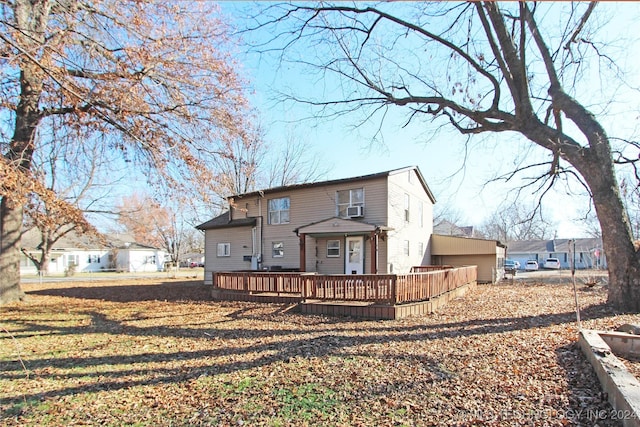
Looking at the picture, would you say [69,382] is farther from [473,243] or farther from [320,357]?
[473,243]

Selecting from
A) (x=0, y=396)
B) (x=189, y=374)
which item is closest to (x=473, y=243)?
(x=189, y=374)

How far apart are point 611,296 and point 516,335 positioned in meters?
3.94

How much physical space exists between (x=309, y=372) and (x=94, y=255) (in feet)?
166

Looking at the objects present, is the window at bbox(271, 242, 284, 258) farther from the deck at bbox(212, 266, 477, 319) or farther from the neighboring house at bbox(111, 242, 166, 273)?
the neighboring house at bbox(111, 242, 166, 273)

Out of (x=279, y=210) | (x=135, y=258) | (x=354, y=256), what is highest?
(x=279, y=210)

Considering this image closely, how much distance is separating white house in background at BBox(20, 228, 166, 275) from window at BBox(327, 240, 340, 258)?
3369cm

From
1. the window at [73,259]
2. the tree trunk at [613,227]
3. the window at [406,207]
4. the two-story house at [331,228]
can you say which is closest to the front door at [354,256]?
the two-story house at [331,228]

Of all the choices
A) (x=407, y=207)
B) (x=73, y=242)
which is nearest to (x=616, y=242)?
(x=407, y=207)

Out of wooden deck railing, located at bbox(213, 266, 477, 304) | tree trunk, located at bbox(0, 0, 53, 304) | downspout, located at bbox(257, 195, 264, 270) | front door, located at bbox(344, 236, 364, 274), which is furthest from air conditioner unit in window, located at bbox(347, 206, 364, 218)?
tree trunk, located at bbox(0, 0, 53, 304)

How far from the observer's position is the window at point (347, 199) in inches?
656

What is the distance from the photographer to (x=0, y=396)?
15.8ft

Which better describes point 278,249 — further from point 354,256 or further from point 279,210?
point 354,256

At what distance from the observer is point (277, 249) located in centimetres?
1909

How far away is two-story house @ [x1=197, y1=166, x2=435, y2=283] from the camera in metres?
15.9
